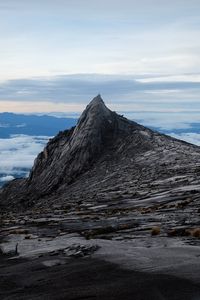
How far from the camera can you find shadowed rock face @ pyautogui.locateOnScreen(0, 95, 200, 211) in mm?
53722

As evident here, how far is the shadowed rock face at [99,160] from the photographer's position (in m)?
53.7

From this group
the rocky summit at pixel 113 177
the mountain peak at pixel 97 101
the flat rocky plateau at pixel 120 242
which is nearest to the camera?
the flat rocky plateau at pixel 120 242

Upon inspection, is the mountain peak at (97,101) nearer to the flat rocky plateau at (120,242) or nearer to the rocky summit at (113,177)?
the rocky summit at (113,177)

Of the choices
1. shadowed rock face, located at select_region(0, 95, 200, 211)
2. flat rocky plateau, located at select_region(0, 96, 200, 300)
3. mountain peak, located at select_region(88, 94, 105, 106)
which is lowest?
flat rocky plateau, located at select_region(0, 96, 200, 300)

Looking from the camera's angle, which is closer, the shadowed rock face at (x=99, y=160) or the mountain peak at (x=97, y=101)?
the shadowed rock face at (x=99, y=160)

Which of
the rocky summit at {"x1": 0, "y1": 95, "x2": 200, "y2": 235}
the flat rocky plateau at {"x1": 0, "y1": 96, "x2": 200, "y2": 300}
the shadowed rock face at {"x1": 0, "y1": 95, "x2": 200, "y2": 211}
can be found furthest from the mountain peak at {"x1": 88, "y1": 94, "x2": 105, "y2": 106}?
the flat rocky plateau at {"x1": 0, "y1": 96, "x2": 200, "y2": 300}

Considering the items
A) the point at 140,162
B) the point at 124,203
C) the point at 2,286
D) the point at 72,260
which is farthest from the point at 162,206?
the point at 140,162

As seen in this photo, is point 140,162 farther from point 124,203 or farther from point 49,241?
point 49,241

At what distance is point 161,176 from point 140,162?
465 inches

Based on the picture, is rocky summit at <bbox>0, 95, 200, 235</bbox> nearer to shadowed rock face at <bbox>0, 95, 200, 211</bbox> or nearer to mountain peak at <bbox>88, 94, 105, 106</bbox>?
shadowed rock face at <bbox>0, 95, 200, 211</bbox>

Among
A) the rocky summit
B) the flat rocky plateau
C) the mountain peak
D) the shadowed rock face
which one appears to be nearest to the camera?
the flat rocky plateau

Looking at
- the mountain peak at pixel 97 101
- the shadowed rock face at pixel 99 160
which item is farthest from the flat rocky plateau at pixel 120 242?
the mountain peak at pixel 97 101

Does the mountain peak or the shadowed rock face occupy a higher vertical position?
the mountain peak

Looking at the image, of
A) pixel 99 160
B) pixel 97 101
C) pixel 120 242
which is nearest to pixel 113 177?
pixel 99 160
